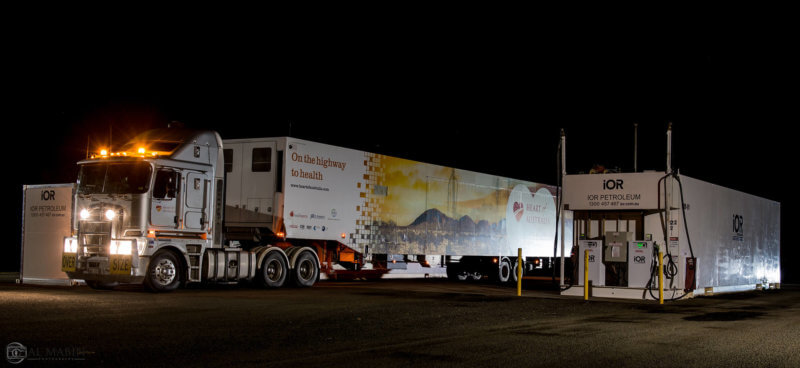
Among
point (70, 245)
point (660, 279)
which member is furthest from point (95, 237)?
point (660, 279)

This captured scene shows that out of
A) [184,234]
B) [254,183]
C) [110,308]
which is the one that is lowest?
[110,308]

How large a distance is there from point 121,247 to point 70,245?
149 cm

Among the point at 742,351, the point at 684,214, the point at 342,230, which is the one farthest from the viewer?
the point at 342,230

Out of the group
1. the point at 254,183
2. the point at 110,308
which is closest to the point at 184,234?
the point at 254,183

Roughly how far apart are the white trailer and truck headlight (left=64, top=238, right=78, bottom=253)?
11.7 meters

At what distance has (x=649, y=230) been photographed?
63.0 ft

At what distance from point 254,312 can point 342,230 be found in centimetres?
903

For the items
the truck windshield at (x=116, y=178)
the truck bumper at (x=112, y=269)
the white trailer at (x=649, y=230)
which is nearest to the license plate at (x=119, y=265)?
the truck bumper at (x=112, y=269)

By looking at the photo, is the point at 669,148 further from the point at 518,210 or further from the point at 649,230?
the point at 518,210

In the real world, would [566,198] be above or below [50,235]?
above

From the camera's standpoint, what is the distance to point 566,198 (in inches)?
789

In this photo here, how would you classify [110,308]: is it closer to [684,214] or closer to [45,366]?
[45,366]

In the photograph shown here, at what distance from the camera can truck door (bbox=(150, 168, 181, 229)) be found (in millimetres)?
17844

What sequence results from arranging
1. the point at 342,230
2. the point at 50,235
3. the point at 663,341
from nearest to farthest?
1. the point at 663,341
2. the point at 50,235
3. the point at 342,230
